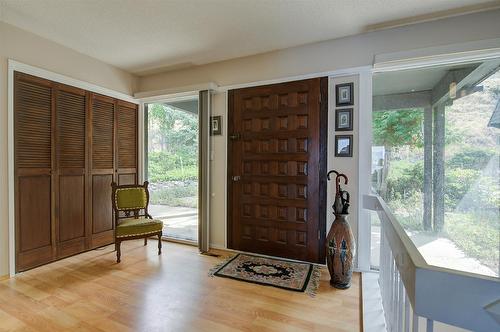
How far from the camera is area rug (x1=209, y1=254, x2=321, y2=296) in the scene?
7.67 ft

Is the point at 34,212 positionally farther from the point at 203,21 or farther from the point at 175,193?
the point at 203,21

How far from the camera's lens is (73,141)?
9.84ft

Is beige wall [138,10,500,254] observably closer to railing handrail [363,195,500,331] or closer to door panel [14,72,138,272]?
door panel [14,72,138,272]

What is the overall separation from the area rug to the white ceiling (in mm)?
2565

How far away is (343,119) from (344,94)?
0.91 feet

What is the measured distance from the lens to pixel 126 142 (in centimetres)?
368

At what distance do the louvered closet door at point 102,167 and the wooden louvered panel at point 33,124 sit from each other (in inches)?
20.5

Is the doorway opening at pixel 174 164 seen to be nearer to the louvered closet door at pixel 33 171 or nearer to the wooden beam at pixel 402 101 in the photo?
the louvered closet door at pixel 33 171

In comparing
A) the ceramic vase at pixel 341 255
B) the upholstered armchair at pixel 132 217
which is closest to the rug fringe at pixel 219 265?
the upholstered armchair at pixel 132 217

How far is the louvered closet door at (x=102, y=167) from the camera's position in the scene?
10.6 feet

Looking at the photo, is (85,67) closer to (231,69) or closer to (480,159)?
(231,69)

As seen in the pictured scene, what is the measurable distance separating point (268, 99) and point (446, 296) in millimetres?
2770

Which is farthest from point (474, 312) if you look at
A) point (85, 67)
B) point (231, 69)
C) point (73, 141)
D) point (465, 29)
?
point (85, 67)

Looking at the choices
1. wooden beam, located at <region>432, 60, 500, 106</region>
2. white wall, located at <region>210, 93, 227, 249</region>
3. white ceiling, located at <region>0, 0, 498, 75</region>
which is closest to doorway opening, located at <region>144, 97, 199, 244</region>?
white wall, located at <region>210, 93, 227, 249</region>
